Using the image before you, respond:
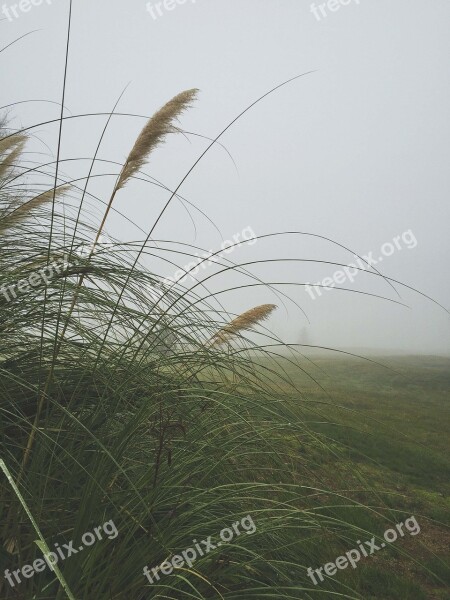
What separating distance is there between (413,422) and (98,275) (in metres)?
Answer: 15.9

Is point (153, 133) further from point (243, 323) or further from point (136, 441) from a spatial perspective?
point (136, 441)

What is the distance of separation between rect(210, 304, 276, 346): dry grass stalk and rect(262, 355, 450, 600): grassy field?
0.42 m

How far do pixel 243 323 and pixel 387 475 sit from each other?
5.10 meters


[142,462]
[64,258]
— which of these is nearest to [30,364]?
[64,258]

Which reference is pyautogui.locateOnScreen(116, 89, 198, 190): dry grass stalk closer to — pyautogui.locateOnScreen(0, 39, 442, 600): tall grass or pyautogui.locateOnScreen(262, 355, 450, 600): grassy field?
pyautogui.locateOnScreen(0, 39, 442, 600): tall grass

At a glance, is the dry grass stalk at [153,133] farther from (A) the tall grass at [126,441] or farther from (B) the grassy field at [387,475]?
(B) the grassy field at [387,475]

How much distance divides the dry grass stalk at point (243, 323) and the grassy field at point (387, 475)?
419mm

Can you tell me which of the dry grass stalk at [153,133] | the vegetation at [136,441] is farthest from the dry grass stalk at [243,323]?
the dry grass stalk at [153,133]

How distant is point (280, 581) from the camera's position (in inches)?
73.3

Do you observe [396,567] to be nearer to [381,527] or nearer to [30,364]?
[381,527]

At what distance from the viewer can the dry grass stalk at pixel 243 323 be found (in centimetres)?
273

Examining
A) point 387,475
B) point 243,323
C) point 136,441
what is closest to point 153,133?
point 243,323

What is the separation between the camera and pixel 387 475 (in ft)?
21.2

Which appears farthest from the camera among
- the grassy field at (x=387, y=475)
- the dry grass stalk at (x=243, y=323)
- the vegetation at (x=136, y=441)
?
the dry grass stalk at (x=243, y=323)
